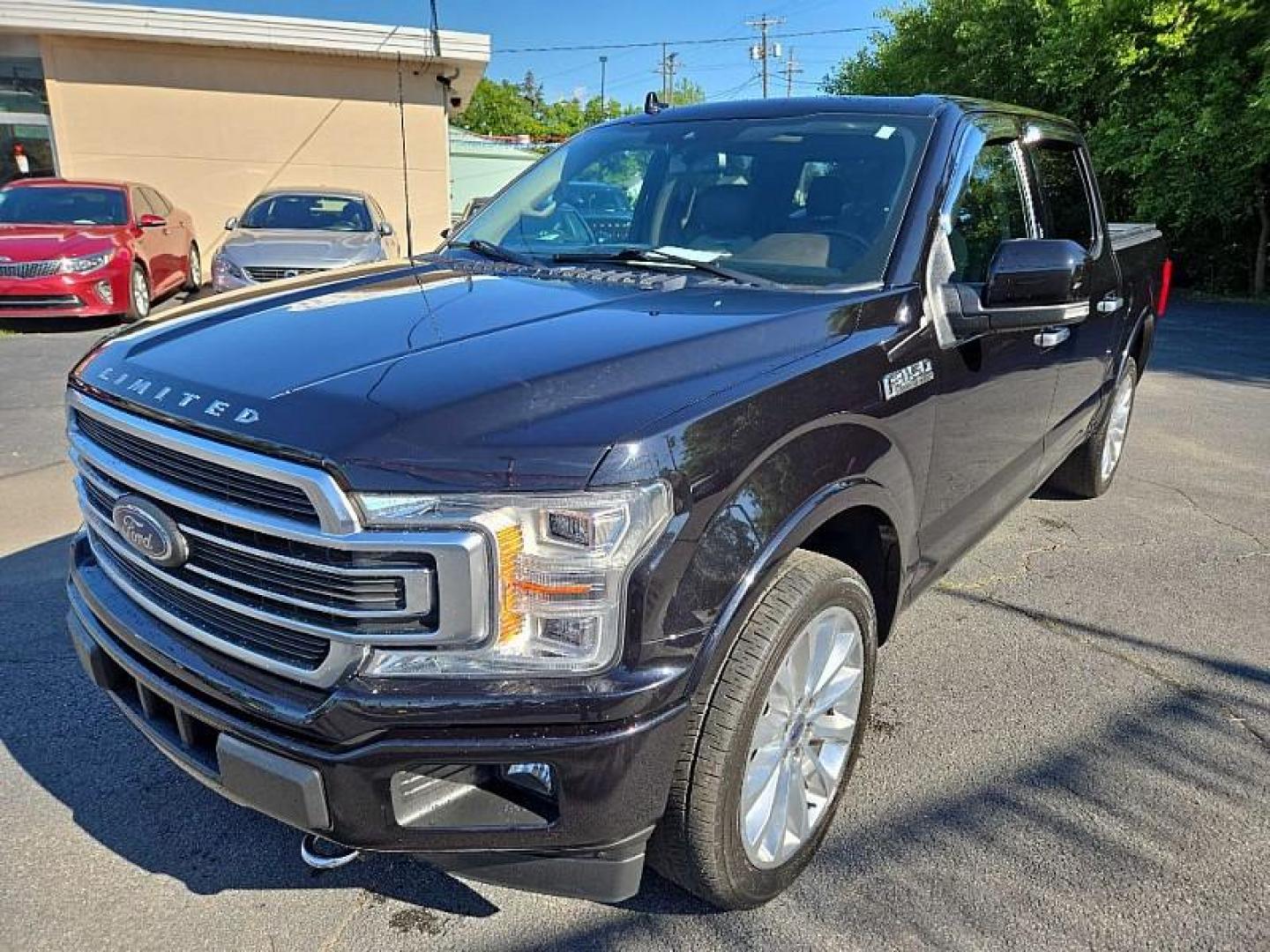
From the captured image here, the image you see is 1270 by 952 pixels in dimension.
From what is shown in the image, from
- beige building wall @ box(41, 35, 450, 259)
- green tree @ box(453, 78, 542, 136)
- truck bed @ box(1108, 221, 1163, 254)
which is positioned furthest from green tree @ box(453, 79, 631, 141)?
truck bed @ box(1108, 221, 1163, 254)

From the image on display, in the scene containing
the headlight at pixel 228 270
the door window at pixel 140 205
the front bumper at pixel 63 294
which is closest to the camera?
the headlight at pixel 228 270

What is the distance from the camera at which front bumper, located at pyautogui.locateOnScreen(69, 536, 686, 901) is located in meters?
1.71

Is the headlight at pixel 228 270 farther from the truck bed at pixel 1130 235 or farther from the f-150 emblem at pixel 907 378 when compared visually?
the f-150 emblem at pixel 907 378

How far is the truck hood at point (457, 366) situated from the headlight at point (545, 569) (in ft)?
0.15

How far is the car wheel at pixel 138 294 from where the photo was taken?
10.4 meters

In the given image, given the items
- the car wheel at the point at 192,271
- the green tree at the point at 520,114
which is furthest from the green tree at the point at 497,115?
the car wheel at the point at 192,271

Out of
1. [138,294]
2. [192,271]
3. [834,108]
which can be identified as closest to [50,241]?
[138,294]

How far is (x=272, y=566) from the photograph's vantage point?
178 centimetres

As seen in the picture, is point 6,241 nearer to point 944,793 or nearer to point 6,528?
point 6,528

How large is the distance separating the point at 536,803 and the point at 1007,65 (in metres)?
18.4

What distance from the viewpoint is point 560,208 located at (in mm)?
3500

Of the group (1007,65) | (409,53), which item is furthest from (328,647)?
(1007,65)

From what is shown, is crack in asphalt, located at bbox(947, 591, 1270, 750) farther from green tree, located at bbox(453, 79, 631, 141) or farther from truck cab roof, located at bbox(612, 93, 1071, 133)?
green tree, located at bbox(453, 79, 631, 141)

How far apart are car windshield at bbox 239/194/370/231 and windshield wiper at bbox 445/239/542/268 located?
7787mm
